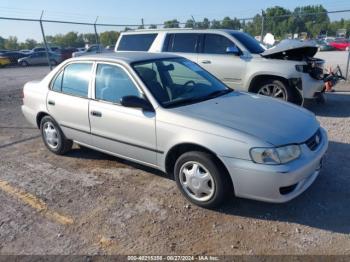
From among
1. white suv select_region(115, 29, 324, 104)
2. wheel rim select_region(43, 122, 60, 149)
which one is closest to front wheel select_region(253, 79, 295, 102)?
white suv select_region(115, 29, 324, 104)

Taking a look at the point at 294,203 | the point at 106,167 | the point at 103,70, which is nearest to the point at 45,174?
the point at 106,167

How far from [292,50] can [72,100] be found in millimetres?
4733

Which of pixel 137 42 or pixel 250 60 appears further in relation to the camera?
pixel 137 42

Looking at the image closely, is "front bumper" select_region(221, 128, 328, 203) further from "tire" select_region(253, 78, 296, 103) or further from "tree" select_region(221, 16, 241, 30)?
"tree" select_region(221, 16, 241, 30)

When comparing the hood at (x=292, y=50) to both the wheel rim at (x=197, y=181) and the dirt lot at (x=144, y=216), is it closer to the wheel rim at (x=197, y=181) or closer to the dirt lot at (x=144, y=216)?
the dirt lot at (x=144, y=216)

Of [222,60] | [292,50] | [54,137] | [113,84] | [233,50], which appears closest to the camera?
[113,84]

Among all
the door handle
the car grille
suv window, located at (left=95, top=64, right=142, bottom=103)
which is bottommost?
the car grille

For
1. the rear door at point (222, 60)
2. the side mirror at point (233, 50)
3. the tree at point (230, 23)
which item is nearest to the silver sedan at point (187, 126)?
the side mirror at point (233, 50)

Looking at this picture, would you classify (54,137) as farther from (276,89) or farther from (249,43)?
(249,43)

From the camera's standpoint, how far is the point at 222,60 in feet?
25.1

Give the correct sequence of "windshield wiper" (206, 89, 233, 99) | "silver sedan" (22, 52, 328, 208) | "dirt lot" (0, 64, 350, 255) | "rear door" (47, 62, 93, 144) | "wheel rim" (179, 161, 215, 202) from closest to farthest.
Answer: "dirt lot" (0, 64, 350, 255), "silver sedan" (22, 52, 328, 208), "wheel rim" (179, 161, 215, 202), "windshield wiper" (206, 89, 233, 99), "rear door" (47, 62, 93, 144)

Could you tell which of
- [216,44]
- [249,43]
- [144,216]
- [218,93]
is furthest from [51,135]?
[249,43]

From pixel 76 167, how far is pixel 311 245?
3279 millimetres

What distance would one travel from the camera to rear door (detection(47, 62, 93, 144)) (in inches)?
178
